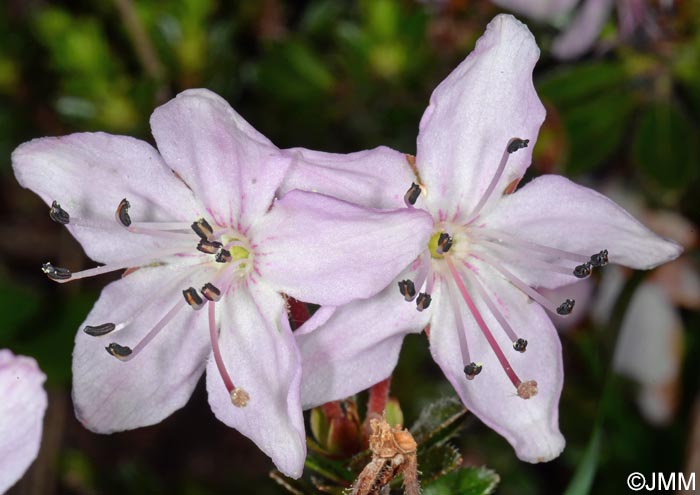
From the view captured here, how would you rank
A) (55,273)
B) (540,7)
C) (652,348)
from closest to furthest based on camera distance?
(55,273) < (540,7) < (652,348)

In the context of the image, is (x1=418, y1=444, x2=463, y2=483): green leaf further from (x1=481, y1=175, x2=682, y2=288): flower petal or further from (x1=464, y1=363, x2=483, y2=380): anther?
(x1=481, y1=175, x2=682, y2=288): flower petal

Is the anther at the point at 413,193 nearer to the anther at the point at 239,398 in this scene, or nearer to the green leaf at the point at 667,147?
the anther at the point at 239,398

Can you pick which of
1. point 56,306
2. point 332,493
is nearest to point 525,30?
point 332,493

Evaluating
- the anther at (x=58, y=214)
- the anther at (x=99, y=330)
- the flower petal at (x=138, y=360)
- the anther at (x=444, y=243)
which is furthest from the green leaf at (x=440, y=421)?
the anther at (x=58, y=214)

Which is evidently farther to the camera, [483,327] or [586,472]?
[586,472]

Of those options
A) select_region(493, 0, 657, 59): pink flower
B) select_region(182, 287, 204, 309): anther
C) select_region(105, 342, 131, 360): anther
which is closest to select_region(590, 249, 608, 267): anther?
select_region(182, 287, 204, 309): anther

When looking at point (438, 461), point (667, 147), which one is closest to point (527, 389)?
point (438, 461)

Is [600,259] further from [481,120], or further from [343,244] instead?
[343,244]
